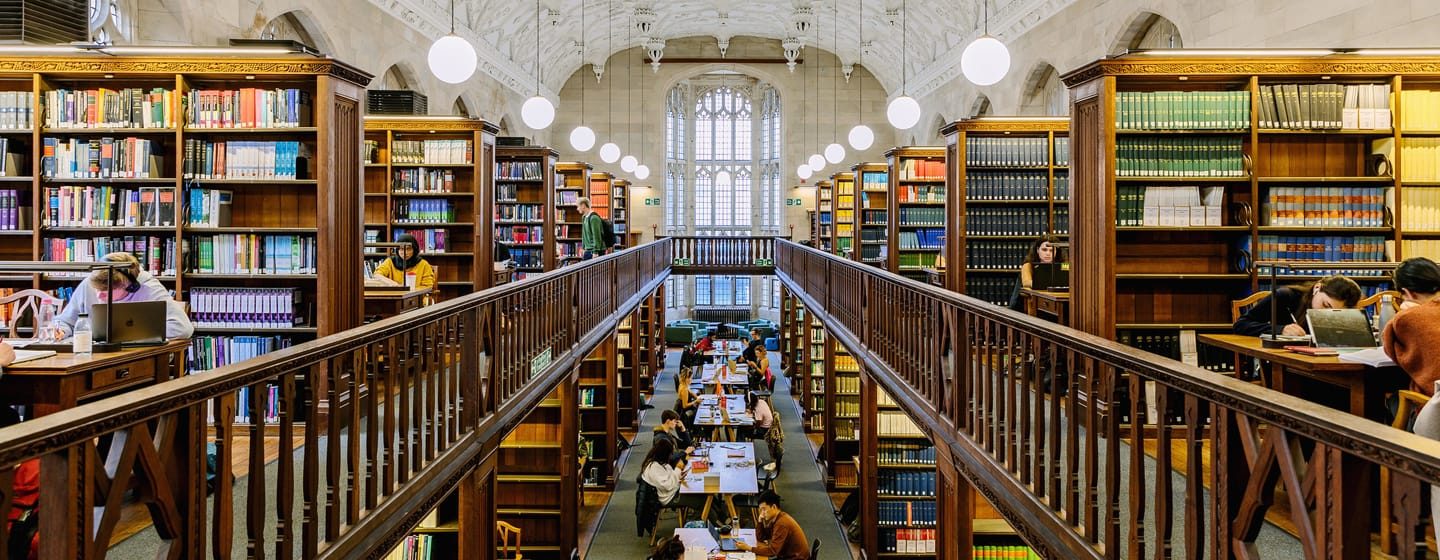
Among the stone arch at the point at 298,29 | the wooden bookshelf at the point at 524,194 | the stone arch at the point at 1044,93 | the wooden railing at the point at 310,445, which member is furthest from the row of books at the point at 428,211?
the stone arch at the point at 1044,93

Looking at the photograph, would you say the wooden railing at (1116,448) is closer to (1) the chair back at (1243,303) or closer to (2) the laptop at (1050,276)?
(1) the chair back at (1243,303)

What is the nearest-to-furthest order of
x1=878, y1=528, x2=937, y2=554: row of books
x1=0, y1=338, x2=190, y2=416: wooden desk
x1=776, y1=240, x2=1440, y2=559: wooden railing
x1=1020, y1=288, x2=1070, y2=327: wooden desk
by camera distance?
x1=776, y1=240, x2=1440, y2=559: wooden railing → x1=0, y1=338, x2=190, y2=416: wooden desk → x1=1020, y1=288, x2=1070, y2=327: wooden desk → x1=878, y1=528, x2=937, y2=554: row of books

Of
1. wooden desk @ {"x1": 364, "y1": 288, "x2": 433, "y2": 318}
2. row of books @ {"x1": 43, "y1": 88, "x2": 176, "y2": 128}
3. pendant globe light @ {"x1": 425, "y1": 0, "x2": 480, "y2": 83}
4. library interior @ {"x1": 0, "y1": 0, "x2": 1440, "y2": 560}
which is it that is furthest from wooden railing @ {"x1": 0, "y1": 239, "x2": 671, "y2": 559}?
pendant globe light @ {"x1": 425, "y1": 0, "x2": 480, "y2": 83}

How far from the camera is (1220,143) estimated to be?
496 centimetres

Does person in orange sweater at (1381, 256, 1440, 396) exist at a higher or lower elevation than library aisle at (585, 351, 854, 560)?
higher

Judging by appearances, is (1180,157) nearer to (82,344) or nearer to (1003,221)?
(1003,221)

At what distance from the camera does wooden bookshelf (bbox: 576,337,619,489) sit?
10.2m

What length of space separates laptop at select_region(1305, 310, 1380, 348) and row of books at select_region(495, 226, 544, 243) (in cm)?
799

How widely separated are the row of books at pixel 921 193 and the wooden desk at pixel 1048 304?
308 centimetres

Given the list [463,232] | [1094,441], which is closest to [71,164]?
[463,232]

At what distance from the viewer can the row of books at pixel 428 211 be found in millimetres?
8023

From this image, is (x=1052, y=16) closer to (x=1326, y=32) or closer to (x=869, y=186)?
(x=869, y=186)

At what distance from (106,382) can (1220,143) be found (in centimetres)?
561

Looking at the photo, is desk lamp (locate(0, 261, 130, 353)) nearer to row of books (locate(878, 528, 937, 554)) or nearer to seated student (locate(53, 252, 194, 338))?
seated student (locate(53, 252, 194, 338))
